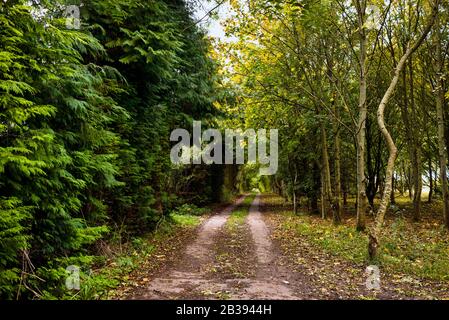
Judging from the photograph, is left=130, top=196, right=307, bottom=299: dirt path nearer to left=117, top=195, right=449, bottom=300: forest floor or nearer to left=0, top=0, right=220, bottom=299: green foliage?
left=117, top=195, right=449, bottom=300: forest floor

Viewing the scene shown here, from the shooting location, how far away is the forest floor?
640cm

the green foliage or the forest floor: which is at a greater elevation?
the green foliage

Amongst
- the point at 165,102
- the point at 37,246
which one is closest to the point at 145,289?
the point at 37,246

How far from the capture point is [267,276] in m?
7.67

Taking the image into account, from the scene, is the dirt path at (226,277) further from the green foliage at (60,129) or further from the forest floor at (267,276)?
the green foliage at (60,129)

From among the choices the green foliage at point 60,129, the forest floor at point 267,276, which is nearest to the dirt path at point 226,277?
the forest floor at point 267,276

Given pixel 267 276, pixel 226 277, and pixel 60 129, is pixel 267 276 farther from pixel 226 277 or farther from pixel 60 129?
pixel 60 129

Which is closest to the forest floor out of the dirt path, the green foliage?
the dirt path

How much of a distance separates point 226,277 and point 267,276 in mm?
936

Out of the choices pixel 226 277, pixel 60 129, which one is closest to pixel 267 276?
pixel 226 277

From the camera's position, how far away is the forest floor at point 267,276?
6.40 metres

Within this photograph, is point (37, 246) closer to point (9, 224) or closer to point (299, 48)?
point (9, 224)

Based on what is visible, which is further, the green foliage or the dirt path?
the dirt path

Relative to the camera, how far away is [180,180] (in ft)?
70.2
